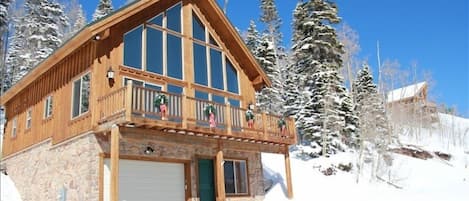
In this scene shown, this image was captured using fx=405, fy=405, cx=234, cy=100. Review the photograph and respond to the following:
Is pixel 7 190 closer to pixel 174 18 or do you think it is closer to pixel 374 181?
pixel 174 18

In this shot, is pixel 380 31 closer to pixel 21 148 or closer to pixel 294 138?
pixel 294 138

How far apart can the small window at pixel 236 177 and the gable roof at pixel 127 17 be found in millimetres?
3720

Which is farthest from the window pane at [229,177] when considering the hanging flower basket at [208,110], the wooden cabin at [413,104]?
the wooden cabin at [413,104]

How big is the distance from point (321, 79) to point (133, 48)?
13702 millimetres

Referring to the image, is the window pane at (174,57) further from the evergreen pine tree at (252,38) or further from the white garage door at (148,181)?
the evergreen pine tree at (252,38)

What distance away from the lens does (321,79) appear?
2359 cm

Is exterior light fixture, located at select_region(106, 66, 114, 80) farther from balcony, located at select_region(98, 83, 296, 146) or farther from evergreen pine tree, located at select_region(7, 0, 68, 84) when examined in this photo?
evergreen pine tree, located at select_region(7, 0, 68, 84)

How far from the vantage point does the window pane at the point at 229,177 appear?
1422cm

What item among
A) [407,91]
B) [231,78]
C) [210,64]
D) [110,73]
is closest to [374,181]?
[231,78]

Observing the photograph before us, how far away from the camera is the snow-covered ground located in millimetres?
17109

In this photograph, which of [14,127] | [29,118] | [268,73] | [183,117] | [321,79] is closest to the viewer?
[183,117]

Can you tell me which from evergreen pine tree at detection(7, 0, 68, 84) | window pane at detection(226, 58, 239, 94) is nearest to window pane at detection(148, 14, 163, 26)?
window pane at detection(226, 58, 239, 94)

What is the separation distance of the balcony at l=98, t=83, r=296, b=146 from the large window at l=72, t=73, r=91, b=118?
0.85m

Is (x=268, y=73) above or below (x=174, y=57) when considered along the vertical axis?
above
